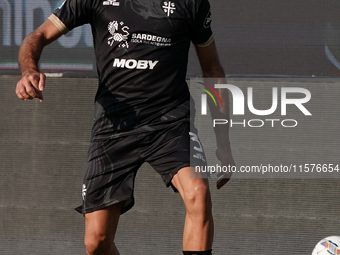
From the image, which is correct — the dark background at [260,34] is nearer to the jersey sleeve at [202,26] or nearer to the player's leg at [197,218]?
the jersey sleeve at [202,26]

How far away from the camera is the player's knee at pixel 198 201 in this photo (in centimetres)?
298

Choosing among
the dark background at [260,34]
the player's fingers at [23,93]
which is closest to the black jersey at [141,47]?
the player's fingers at [23,93]

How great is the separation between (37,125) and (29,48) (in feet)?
6.58

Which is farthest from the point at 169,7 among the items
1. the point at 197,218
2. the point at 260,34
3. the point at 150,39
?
the point at 260,34

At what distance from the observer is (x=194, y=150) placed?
10.5 feet

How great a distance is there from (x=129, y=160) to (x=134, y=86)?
1.41ft

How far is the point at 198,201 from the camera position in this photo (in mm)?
2977

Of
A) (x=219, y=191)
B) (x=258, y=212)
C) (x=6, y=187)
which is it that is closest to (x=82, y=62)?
(x=6, y=187)

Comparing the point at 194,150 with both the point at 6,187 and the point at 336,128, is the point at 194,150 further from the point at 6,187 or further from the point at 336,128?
the point at 6,187

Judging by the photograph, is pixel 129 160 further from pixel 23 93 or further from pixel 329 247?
pixel 329 247

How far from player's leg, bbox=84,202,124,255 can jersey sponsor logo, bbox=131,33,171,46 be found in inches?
37.9

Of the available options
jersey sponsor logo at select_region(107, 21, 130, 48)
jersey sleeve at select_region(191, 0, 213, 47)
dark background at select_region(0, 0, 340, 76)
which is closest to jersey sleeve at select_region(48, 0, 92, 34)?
jersey sponsor logo at select_region(107, 21, 130, 48)

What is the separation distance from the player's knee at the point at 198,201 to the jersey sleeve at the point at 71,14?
1.17m

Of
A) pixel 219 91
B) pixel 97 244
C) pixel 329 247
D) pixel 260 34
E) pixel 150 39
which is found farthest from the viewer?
pixel 260 34
